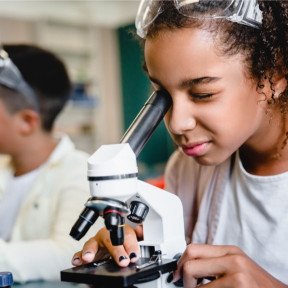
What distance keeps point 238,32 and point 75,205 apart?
0.76m

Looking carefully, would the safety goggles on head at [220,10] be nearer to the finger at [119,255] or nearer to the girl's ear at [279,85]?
the girl's ear at [279,85]

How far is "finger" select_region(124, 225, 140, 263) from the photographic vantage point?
2.94ft

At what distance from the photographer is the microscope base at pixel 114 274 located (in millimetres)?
767

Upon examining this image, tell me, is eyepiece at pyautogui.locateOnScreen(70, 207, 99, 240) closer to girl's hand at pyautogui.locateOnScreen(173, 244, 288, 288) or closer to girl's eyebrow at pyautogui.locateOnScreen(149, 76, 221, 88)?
girl's hand at pyautogui.locateOnScreen(173, 244, 288, 288)

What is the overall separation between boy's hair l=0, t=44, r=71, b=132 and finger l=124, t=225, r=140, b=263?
3.05 ft

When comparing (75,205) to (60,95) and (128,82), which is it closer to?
(60,95)

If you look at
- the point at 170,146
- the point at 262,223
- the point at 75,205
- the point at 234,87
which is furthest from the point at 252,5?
the point at 170,146

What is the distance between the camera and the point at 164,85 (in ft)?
3.22

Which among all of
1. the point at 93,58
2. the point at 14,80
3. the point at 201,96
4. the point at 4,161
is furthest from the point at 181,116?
the point at 93,58

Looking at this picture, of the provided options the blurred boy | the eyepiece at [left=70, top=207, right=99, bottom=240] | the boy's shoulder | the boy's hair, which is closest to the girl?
the eyepiece at [left=70, top=207, right=99, bottom=240]

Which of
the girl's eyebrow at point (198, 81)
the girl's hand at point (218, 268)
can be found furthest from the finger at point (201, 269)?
the girl's eyebrow at point (198, 81)

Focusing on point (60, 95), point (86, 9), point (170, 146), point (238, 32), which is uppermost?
point (86, 9)

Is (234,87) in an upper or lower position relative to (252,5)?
lower

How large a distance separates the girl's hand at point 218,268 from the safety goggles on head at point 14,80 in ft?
2.99
